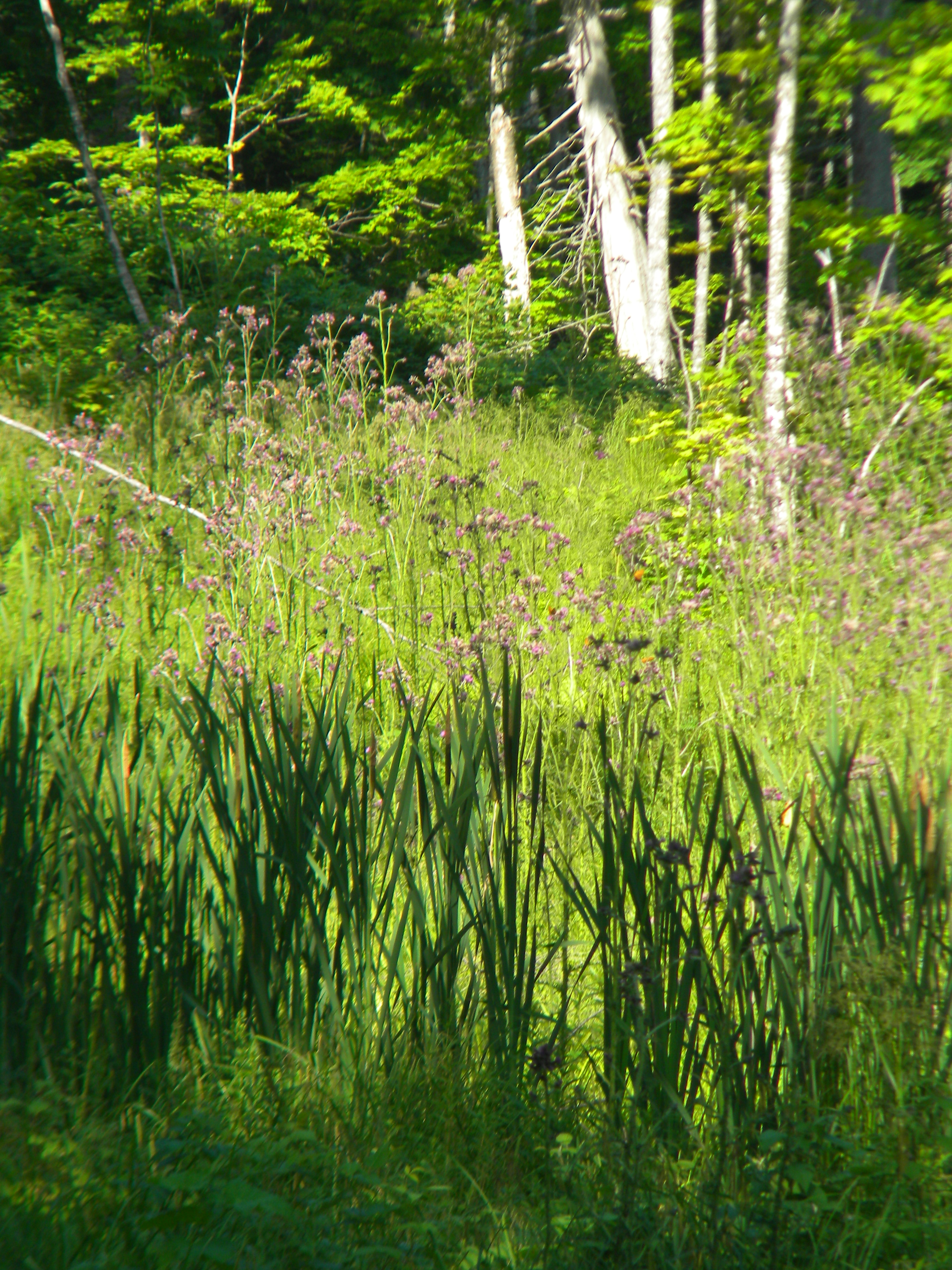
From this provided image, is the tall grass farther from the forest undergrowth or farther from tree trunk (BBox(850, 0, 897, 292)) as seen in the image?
tree trunk (BBox(850, 0, 897, 292))

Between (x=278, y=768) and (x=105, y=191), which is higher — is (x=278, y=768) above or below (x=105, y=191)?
below

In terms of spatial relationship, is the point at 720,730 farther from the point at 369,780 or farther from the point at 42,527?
the point at 42,527

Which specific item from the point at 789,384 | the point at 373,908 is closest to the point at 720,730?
the point at 373,908

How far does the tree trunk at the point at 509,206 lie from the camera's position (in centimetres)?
1351

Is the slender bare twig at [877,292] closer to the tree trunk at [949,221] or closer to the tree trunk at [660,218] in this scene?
the tree trunk at [949,221]

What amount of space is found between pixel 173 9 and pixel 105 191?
10.6 ft

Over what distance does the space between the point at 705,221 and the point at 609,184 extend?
246cm

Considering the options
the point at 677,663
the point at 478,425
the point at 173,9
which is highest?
the point at 173,9

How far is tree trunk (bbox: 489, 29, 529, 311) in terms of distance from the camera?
13508mm

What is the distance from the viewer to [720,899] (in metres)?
1.61

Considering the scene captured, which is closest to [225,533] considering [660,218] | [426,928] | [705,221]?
[426,928]

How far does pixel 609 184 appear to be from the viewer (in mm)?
11617

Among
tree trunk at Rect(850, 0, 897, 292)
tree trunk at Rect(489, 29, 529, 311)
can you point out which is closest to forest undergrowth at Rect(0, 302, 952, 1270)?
tree trunk at Rect(850, 0, 897, 292)

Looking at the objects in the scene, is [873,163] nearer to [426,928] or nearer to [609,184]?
[426,928]
